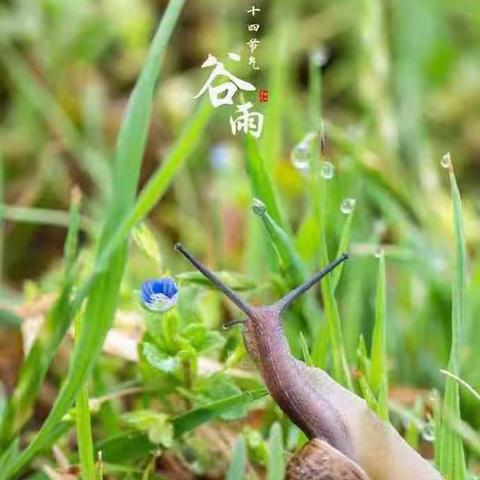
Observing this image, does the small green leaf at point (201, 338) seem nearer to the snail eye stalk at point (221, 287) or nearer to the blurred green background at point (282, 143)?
the snail eye stalk at point (221, 287)

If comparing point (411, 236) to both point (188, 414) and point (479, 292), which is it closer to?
point (479, 292)

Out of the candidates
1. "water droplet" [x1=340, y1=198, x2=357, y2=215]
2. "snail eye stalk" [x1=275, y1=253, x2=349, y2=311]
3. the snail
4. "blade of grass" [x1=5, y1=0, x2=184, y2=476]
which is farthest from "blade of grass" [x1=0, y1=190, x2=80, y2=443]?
"water droplet" [x1=340, y1=198, x2=357, y2=215]

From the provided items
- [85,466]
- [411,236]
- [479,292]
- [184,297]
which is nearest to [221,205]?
[411,236]

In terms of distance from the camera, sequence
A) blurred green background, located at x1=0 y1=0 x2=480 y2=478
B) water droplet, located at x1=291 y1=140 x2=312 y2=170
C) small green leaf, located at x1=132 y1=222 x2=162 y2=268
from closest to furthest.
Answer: small green leaf, located at x1=132 y1=222 x2=162 y2=268
water droplet, located at x1=291 y1=140 x2=312 y2=170
blurred green background, located at x1=0 y1=0 x2=480 y2=478

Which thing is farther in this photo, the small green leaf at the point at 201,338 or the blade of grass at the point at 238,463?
the small green leaf at the point at 201,338

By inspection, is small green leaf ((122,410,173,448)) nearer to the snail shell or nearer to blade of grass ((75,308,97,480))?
blade of grass ((75,308,97,480))

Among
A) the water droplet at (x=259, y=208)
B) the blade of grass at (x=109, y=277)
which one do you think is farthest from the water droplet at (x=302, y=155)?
the blade of grass at (x=109, y=277)
